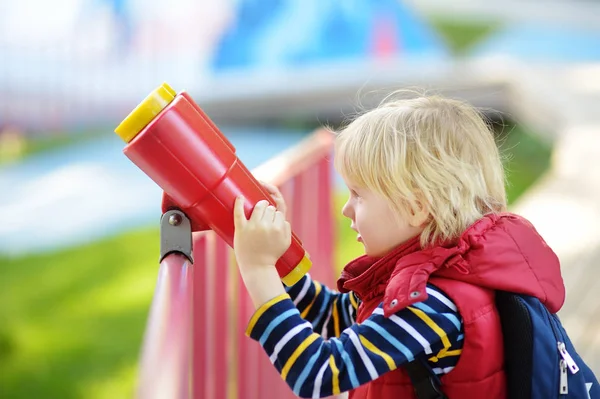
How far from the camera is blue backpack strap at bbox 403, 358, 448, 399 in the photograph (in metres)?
1.36

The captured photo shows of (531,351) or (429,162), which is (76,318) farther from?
(531,351)

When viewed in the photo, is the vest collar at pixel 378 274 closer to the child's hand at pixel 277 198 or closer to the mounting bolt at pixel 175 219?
the child's hand at pixel 277 198

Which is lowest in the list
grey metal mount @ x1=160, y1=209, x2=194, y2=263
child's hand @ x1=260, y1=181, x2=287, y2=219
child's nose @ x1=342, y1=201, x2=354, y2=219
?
grey metal mount @ x1=160, y1=209, x2=194, y2=263

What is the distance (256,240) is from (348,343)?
0.22 metres

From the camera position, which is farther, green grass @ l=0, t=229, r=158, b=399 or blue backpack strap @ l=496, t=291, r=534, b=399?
green grass @ l=0, t=229, r=158, b=399

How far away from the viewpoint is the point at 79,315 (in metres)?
4.43

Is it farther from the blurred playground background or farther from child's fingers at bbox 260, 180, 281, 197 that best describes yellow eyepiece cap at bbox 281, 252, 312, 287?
the blurred playground background

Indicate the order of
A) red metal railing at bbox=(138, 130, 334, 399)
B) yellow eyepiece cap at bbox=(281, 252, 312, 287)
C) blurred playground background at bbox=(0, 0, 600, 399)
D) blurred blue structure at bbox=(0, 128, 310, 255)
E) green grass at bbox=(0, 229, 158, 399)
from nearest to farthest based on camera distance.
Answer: red metal railing at bbox=(138, 130, 334, 399), yellow eyepiece cap at bbox=(281, 252, 312, 287), green grass at bbox=(0, 229, 158, 399), blurred playground background at bbox=(0, 0, 600, 399), blurred blue structure at bbox=(0, 128, 310, 255)

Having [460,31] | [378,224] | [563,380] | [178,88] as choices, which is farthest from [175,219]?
[460,31]

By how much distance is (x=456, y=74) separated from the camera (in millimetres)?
8453

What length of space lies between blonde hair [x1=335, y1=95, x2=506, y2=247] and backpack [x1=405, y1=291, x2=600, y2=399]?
17 cm

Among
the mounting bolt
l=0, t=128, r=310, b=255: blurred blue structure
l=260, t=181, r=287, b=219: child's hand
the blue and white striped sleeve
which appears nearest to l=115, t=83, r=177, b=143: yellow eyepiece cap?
the mounting bolt

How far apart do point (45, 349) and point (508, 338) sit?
319 cm

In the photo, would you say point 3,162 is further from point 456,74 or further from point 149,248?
point 456,74
